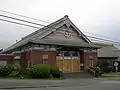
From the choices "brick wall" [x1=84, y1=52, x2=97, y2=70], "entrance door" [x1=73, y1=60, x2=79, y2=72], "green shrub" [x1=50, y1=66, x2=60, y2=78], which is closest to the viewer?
"green shrub" [x1=50, y1=66, x2=60, y2=78]

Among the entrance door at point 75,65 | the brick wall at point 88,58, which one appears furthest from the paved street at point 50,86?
the brick wall at point 88,58

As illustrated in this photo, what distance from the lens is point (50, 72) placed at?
35.6m

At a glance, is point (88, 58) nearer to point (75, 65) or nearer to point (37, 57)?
point (75, 65)

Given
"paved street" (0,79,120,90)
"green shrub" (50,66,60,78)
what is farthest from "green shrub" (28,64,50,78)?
"paved street" (0,79,120,90)

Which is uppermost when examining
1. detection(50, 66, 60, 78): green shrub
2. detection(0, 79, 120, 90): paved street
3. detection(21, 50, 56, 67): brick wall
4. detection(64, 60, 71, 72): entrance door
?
detection(21, 50, 56, 67): brick wall

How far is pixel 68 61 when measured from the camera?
151ft

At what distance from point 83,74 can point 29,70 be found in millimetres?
11899

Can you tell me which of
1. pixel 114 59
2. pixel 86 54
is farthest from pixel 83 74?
pixel 114 59

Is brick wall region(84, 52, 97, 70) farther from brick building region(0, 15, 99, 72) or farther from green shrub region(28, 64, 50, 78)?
green shrub region(28, 64, 50, 78)

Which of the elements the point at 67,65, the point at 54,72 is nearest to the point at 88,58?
the point at 67,65

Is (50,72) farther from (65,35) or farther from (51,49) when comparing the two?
(65,35)

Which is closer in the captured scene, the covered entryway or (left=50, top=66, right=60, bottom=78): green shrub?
(left=50, top=66, right=60, bottom=78): green shrub

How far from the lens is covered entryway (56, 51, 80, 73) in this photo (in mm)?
44844

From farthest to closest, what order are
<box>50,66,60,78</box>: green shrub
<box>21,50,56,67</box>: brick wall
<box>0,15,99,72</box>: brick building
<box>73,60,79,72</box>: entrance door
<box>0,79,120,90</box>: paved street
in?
<box>73,60,79,72</box>: entrance door
<box>0,15,99,72</box>: brick building
<box>21,50,56,67</box>: brick wall
<box>50,66,60,78</box>: green shrub
<box>0,79,120,90</box>: paved street
